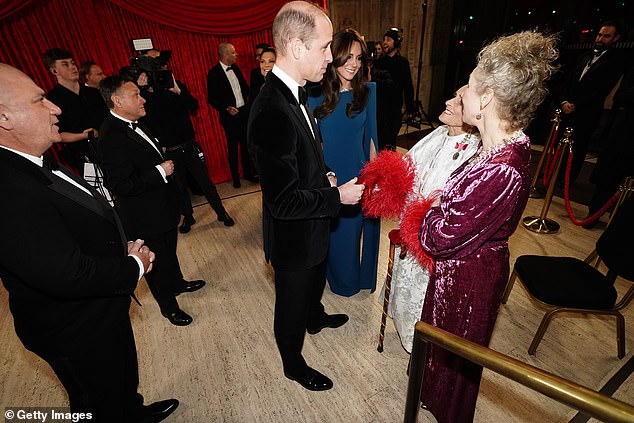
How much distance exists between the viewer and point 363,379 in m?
2.24

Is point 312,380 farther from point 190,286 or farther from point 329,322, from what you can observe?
point 190,286

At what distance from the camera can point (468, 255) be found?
1.50 m

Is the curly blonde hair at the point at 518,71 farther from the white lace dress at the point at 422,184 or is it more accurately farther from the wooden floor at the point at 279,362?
the wooden floor at the point at 279,362

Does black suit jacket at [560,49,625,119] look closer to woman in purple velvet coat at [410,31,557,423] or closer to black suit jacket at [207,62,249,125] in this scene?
woman in purple velvet coat at [410,31,557,423]

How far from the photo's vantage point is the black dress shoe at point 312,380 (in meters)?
2.14

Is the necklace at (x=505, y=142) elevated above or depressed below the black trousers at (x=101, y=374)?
above

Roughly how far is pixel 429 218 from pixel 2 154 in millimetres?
1681

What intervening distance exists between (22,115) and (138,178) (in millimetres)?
1106

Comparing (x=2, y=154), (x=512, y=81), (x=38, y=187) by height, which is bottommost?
(x=38, y=187)

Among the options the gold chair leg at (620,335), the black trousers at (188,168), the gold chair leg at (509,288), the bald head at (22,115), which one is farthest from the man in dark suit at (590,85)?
the bald head at (22,115)

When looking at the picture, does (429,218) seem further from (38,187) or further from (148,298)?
(148,298)

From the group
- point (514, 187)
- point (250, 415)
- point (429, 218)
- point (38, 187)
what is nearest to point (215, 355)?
point (250, 415)

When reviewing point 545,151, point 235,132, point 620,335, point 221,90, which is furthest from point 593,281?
point 221,90

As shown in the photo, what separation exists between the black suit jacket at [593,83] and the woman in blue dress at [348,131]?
381 cm
